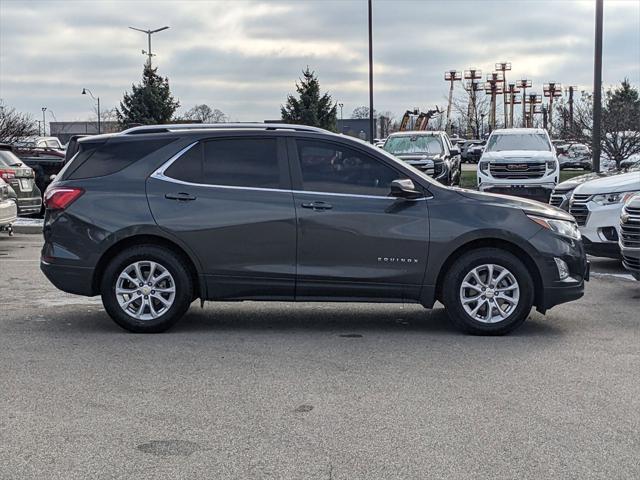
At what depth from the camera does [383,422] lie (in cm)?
528

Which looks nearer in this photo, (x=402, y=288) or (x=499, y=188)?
(x=402, y=288)

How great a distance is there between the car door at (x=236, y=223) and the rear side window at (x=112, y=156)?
243 mm

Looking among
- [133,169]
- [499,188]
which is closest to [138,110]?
[499,188]

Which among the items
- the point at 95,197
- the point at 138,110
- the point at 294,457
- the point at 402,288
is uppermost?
the point at 138,110

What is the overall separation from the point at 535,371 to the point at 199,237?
307 centimetres

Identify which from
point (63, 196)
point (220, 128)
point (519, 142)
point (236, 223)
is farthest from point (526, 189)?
point (63, 196)

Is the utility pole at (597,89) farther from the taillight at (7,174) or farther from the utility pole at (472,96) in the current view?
the utility pole at (472,96)

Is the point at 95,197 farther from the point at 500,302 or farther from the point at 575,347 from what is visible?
the point at 575,347

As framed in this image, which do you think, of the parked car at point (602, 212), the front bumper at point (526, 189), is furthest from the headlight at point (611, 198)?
the front bumper at point (526, 189)

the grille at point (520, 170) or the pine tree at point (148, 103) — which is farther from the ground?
the pine tree at point (148, 103)

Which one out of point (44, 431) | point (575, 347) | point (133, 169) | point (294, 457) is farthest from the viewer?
point (133, 169)

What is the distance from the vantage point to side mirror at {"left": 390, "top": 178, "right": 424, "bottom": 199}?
7.65 meters

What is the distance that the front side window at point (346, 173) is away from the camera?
7.83 meters

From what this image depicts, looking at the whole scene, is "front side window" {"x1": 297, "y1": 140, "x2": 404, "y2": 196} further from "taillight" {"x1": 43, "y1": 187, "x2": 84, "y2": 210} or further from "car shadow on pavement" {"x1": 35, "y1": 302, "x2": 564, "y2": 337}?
"taillight" {"x1": 43, "y1": 187, "x2": 84, "y2": 210}
